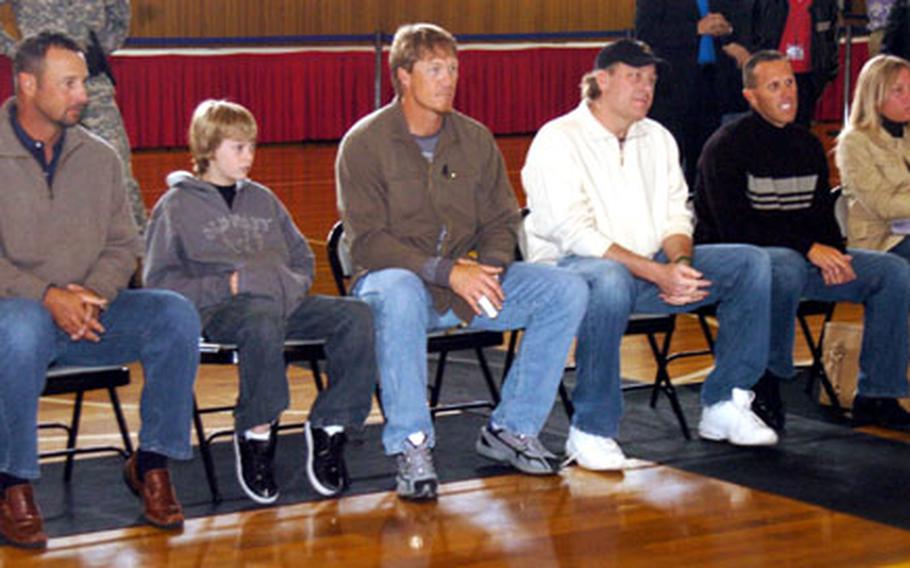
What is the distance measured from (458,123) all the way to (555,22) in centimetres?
1199

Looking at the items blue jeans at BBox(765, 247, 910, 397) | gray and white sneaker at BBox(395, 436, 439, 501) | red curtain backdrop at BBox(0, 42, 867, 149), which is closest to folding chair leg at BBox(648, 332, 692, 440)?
blue jeans at BBox(765, 247, 910, 397)

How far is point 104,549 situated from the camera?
407 cm

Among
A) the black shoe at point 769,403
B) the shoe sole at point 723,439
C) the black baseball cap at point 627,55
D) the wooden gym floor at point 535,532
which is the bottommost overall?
the shoe sole at point 723,439

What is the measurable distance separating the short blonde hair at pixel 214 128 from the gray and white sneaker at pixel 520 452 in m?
1.12

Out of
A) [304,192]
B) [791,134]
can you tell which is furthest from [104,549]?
[304,192]

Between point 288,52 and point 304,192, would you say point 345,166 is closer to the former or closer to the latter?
point 304,192

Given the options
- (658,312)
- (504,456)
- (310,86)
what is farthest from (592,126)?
(310,86)

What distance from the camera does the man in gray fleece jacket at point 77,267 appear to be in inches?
167

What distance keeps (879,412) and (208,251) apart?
230 cm

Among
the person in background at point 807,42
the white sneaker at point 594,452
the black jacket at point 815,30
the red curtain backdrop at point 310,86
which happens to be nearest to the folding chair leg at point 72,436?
the white sneaker at point 594,452

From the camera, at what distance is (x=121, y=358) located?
173 inches

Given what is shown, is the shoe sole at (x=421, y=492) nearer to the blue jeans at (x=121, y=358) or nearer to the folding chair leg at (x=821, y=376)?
the blue jeans at (x=121, y=358)

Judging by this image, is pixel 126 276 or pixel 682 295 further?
pixel 682 295

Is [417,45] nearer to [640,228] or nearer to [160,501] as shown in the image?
[640,228]
